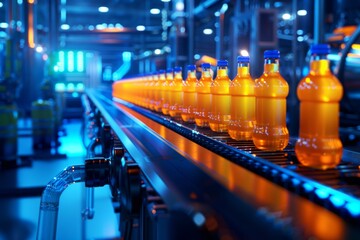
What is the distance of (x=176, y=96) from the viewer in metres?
2.16

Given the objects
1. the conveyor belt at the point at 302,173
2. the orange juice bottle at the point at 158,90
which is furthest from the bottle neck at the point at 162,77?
the conveyor belt at the point at 302,173

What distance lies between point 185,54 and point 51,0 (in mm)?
5015

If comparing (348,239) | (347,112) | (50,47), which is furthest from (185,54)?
(348,239)

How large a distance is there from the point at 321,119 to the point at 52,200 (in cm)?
100

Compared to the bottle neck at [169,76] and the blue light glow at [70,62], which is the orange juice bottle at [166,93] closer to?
the bottle neck at [169,76]

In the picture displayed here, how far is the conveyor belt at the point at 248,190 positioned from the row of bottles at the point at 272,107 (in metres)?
0.06

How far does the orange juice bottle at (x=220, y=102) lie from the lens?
1566mm

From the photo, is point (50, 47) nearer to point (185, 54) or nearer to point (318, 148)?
point (185, 54)

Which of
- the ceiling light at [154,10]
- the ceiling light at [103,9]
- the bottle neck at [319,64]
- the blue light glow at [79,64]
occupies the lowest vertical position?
the bottle neck at [319,64]

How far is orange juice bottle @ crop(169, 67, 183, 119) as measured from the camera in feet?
6.93

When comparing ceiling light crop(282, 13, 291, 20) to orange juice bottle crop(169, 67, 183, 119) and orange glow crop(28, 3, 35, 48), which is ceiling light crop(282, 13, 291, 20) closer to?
orange glow crop(28, 3, 35, 48)

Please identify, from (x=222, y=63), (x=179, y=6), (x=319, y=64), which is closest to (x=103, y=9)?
(x=179, y=6)

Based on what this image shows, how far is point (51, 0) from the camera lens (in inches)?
394

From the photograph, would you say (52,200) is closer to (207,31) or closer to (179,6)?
(179,6)
